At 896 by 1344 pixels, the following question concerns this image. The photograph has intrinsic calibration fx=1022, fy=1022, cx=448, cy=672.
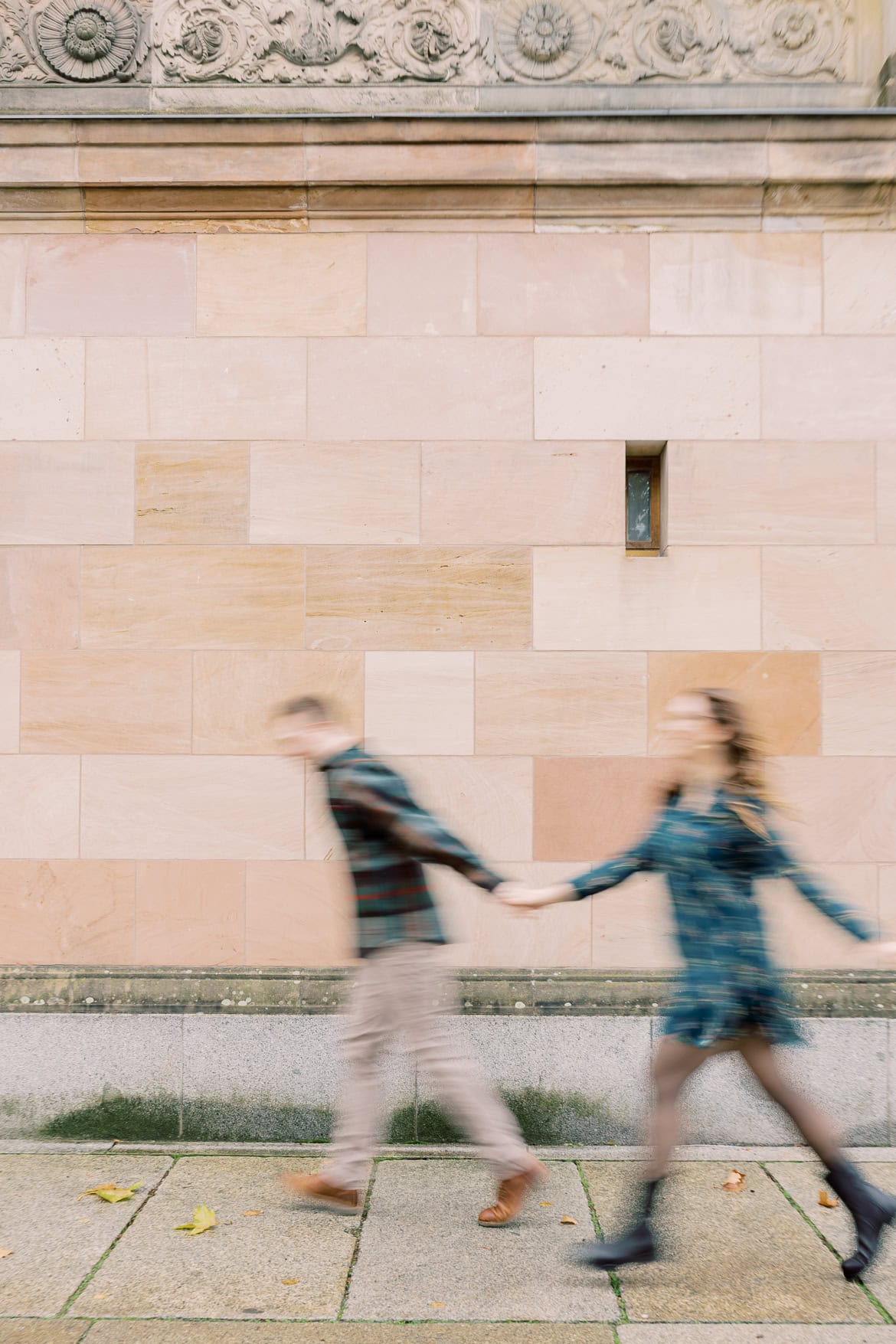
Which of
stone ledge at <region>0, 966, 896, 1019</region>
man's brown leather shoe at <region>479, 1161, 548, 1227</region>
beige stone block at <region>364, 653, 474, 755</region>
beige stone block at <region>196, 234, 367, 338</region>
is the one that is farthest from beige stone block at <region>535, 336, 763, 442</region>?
man's brown leather shoe at <region>479, 1161, 548, 1227</region>

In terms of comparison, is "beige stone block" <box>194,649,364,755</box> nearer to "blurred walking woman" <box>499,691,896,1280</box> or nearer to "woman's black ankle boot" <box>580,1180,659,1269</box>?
"blurred walking woman" <box>499,691,896,1280</box>

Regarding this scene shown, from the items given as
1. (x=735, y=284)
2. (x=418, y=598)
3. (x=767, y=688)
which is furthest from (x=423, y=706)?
(x=735, y=284)

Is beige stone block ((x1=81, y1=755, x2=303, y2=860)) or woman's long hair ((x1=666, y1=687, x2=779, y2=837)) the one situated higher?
woman's long hair ((x1=666, y1=687, x2=779, y2=837))

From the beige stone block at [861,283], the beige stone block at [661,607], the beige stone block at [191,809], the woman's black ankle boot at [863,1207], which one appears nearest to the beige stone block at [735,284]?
the beige stone block at [861,283]

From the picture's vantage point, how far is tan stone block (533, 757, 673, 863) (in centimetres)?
501

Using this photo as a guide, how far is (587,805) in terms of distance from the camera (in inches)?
197

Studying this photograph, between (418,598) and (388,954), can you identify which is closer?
(388,954)

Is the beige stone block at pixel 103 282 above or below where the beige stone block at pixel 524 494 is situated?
above

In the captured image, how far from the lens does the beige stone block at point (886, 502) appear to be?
5.02 metres

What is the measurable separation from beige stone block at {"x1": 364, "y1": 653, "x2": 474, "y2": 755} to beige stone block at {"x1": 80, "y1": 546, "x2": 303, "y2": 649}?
0.48 metres

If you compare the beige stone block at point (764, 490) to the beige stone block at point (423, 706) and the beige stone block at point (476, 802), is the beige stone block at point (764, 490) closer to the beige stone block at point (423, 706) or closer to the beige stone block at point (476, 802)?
the beige stone block at point (423, 706)

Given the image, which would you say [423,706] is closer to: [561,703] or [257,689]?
[561,703]

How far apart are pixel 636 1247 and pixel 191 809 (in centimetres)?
280

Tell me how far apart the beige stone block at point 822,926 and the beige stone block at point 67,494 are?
370 cm
